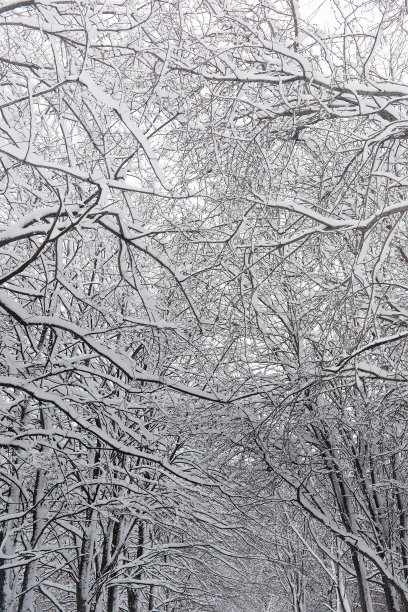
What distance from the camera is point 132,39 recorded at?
4016mm

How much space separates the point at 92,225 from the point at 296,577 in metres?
14.4

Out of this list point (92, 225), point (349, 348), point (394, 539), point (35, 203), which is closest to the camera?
point (349, 348)

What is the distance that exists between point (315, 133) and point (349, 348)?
218cm

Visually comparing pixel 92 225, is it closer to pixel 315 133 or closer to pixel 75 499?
pixel 315 133

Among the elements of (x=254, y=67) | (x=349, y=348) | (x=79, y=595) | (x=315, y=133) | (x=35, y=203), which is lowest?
(x=79, y=595)

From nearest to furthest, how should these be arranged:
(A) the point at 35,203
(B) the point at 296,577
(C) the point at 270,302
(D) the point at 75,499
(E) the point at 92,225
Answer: (E) the point at 92,225
(A) the point at 35,203
(C) the point at 270,302
(D) the point at 75,499
(B) the point at 296,577

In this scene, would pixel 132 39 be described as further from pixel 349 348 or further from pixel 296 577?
pixel 296 577

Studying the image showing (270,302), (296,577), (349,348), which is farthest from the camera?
(296,577)

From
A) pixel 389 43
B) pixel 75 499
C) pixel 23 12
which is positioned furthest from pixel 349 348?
pixel 75 499

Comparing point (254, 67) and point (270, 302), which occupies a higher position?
point (270, 302)

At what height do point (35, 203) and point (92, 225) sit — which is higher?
point (35, 203)

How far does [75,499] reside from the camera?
9.14 meters

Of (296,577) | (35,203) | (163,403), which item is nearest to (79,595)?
(163,403)

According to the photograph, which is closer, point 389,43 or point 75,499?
point 389,43
